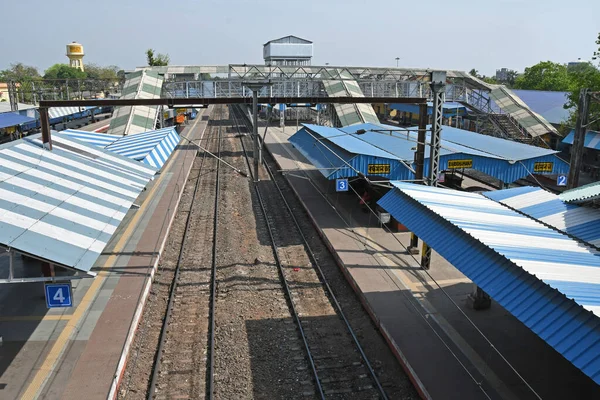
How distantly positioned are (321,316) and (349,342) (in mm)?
1586

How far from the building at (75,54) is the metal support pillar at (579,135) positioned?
155 m

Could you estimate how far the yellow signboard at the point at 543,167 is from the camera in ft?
80.0

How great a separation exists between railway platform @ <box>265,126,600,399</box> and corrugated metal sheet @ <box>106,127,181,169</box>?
29.6 feet

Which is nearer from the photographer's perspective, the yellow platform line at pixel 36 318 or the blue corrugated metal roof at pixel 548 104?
the yellow platform line at pixel 36 318

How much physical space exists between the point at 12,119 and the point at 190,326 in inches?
1577

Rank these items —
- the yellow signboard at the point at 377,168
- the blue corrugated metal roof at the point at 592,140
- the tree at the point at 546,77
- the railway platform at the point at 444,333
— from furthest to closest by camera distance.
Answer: the tree at the point at 546,77, the blue corrugated metal roof at the point at 592,140, the yellow signboard at the point at 377,168, the railway platform at the point at 444,333

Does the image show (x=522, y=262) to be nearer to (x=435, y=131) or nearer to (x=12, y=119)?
(x=435, y=131)

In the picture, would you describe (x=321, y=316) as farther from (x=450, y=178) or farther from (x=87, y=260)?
(x=450, y=178)

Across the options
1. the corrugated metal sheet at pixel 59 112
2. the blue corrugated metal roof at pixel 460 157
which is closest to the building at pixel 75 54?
the corrugated metal sheet at pixel 59 112

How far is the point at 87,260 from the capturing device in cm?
937

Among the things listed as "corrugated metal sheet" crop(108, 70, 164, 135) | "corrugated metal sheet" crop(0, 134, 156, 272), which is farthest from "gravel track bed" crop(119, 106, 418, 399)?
"corrugated metal sheet" crop(108, 70, 164, 135)

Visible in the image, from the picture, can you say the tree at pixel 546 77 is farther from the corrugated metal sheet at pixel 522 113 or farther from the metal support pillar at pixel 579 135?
the metal support pillar at pixel 579 135

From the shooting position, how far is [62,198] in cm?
1195

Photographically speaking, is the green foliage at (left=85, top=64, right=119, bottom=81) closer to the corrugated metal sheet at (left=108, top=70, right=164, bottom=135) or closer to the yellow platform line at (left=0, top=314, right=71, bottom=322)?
the corrugated metal sheet at (left=108, top=70, right=164, bottom=135)
